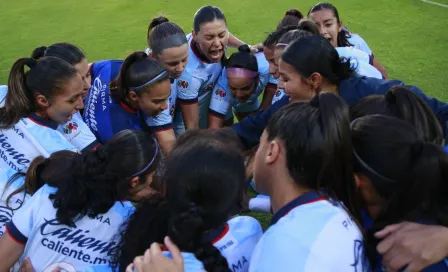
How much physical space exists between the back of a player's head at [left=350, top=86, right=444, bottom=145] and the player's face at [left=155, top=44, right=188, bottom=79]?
5.52 ft

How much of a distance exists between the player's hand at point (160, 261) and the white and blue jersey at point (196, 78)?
247 cm

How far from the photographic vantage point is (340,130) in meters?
1.57

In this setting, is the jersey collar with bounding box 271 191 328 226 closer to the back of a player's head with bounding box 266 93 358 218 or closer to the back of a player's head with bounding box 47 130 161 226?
the back of a player's head with bounding box 266 93 358 218

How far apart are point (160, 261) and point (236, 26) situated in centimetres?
711

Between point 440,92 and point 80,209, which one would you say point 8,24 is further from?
point 80,209

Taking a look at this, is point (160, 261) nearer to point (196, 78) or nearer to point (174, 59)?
point (174, 59)

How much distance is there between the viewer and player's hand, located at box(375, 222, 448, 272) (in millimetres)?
1594

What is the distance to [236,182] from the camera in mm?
1570

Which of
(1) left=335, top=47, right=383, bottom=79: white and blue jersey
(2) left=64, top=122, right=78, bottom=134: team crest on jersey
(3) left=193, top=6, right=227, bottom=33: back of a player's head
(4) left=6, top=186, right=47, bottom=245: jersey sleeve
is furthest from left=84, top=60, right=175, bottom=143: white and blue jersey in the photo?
(1) left=335, top=47, right=383, bottom=79: white and blue jersey

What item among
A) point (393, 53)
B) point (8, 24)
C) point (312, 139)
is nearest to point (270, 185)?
point (312, 139)

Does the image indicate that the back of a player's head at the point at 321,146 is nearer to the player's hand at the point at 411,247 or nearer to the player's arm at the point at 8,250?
the player's hand at the point at 411,247

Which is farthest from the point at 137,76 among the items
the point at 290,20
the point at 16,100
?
the point at 290,20

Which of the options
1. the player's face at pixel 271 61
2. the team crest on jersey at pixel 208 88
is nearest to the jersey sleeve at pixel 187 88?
the team crest on jersey at pixel 208 88

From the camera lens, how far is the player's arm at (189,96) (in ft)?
12.8
